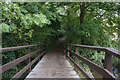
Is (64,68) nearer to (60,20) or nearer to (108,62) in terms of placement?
(108,62)

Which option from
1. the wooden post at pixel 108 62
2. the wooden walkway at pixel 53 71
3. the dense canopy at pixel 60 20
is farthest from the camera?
the dense canopy at pixel 60 20

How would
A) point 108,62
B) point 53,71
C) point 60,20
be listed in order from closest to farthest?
point 108,62 → point 53,71 → point 60,20

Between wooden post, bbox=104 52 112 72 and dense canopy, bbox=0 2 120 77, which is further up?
dense canopy, bbox=0 2 120 77

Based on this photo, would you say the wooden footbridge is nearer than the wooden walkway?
Yes

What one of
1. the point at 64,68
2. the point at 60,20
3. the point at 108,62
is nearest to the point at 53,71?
the point at 64,68

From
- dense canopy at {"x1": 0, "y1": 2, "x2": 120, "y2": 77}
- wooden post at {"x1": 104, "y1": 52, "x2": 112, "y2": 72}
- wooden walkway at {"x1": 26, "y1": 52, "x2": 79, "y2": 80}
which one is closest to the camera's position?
wooden post at {"x1": 104, "y1": 52, "x2": 112, "y2": 72}

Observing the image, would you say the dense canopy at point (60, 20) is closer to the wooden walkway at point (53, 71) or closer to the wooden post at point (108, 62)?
the wooden walkway at point (53, 71)

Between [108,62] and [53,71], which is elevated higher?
[108,62]

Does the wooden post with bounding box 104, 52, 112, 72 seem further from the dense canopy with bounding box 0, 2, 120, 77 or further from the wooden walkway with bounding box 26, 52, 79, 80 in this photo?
the dense canopy with bounding box 0, 2, 120, 77

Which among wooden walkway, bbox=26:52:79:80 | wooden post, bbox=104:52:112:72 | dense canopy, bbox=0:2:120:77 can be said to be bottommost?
wooden walkway, bbox=26:52:79:80

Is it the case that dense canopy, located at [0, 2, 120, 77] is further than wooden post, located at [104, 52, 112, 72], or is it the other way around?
dense canopy, located at [0, 2, 120, 77]

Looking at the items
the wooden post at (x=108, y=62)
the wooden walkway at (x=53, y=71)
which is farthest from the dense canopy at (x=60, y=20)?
the wooden post at (x=108, y=62)

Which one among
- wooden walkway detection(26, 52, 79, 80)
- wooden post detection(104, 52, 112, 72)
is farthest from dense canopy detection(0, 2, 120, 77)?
wooden post detection(104, 52, 112, 72)

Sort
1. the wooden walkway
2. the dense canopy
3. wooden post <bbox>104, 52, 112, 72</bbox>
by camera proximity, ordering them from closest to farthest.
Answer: wooden post <bbox>104, 52, 112, 72</bbox>, the wooden walkway, the dense canopy
